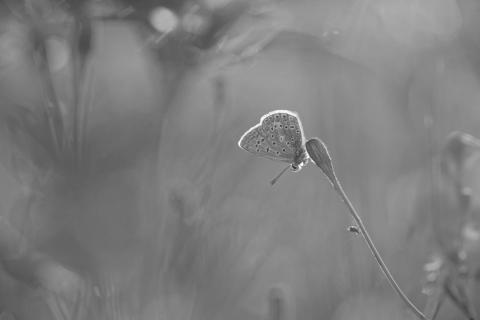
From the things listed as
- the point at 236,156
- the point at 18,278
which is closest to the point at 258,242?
the point at 236,156

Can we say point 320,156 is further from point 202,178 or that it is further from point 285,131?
point 202,178

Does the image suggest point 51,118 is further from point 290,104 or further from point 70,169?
point 290,104

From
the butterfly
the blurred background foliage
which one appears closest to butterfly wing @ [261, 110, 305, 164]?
the butterfly

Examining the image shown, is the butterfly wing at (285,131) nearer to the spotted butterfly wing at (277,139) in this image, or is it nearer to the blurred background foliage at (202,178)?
the spotted butterfly wing at (277,139)

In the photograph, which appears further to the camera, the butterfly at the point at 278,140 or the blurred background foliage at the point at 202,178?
the blurred background foliage at the point at 202,178

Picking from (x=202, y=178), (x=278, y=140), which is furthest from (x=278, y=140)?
(x=202, y=178)

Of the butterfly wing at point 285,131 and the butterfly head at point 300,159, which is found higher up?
the butterfly wing at point 285,131

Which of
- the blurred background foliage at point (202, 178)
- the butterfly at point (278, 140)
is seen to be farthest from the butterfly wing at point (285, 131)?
the blurred background foliage at point (202, 178)
